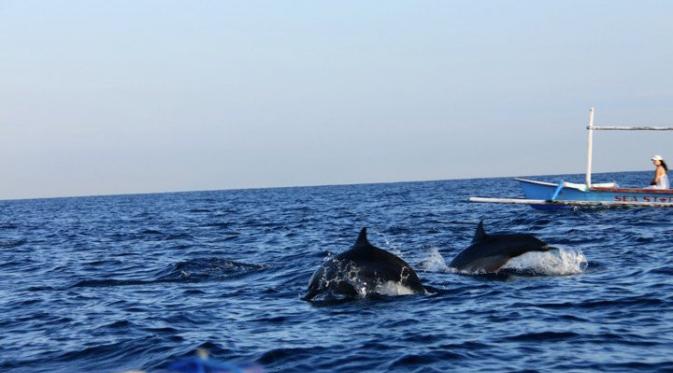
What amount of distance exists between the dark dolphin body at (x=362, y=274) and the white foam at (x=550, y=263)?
316 cm

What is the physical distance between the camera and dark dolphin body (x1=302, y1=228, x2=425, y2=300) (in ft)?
43.3

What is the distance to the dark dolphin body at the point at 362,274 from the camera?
13188 mm

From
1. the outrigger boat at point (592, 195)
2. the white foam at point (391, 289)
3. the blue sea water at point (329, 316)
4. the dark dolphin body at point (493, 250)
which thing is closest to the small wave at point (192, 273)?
the blue sea water at point (329, 316)

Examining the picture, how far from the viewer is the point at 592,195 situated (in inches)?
1288

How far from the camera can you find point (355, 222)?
3528 cm

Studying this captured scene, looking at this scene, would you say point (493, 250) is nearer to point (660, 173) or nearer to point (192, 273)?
point (192, 273)

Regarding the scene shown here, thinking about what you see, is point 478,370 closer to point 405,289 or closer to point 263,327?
point 263,327

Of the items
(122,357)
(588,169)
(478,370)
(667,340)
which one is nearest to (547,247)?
(667,340)

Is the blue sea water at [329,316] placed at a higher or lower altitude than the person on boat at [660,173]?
lower

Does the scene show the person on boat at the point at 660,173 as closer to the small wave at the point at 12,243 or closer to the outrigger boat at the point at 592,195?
the outrigger boat at the point at 592,195

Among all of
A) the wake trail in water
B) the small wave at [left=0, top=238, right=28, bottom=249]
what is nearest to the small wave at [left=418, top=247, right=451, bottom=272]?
the wake trail in water

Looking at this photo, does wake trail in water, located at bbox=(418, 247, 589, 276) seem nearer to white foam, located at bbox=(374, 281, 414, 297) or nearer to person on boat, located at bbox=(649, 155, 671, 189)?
white foam, located at bbox=(374, 281, 414, 297)

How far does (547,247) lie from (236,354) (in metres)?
7.43

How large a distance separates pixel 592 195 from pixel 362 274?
2176 cm
